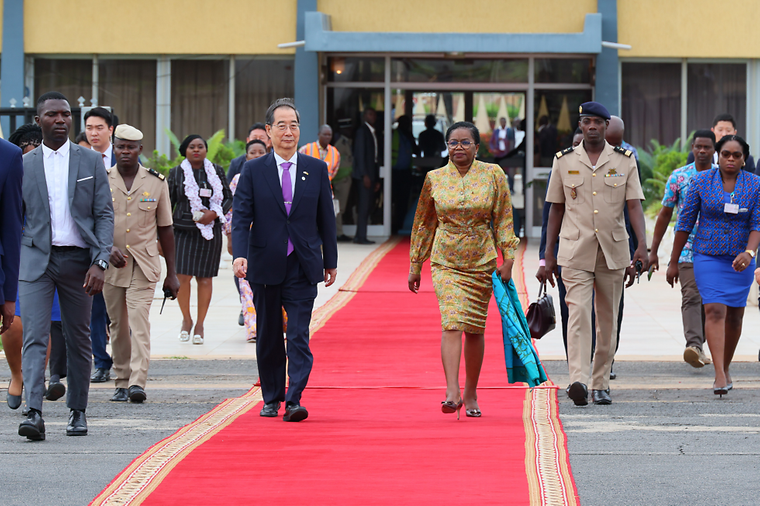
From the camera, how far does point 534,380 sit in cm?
661

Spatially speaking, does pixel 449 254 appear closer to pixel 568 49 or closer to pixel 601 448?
pixel 601 448

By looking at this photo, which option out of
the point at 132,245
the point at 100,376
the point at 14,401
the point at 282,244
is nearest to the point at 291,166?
the point at 282,244

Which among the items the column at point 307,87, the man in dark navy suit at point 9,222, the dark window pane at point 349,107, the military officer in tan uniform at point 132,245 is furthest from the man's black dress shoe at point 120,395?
the dark window pane at point 349,107

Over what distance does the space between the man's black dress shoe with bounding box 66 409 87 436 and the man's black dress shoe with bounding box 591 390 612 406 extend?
3.20 m

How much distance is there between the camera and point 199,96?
1953 cm

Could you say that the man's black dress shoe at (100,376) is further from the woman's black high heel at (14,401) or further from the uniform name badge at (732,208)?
the uniform name badge at (732,208)

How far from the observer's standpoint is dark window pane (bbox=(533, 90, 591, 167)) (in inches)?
763

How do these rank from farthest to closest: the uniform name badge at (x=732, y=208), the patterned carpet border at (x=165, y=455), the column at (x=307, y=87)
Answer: the column at (x=307, y=87)
the uniform name badge at (x=732, y=208)
the patterned carpet border at (x=165, y=455)

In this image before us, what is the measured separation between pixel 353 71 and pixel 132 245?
12391mm

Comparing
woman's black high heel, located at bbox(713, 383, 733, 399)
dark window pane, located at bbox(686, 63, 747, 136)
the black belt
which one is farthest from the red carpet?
dark window pane, located at bbox(686, 63, 747, 136)

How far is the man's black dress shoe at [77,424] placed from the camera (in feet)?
19.9

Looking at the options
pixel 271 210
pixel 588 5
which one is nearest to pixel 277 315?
pixel 271 210

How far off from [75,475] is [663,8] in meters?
15.8

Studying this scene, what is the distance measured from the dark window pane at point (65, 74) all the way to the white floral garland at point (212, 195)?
10473 mm
